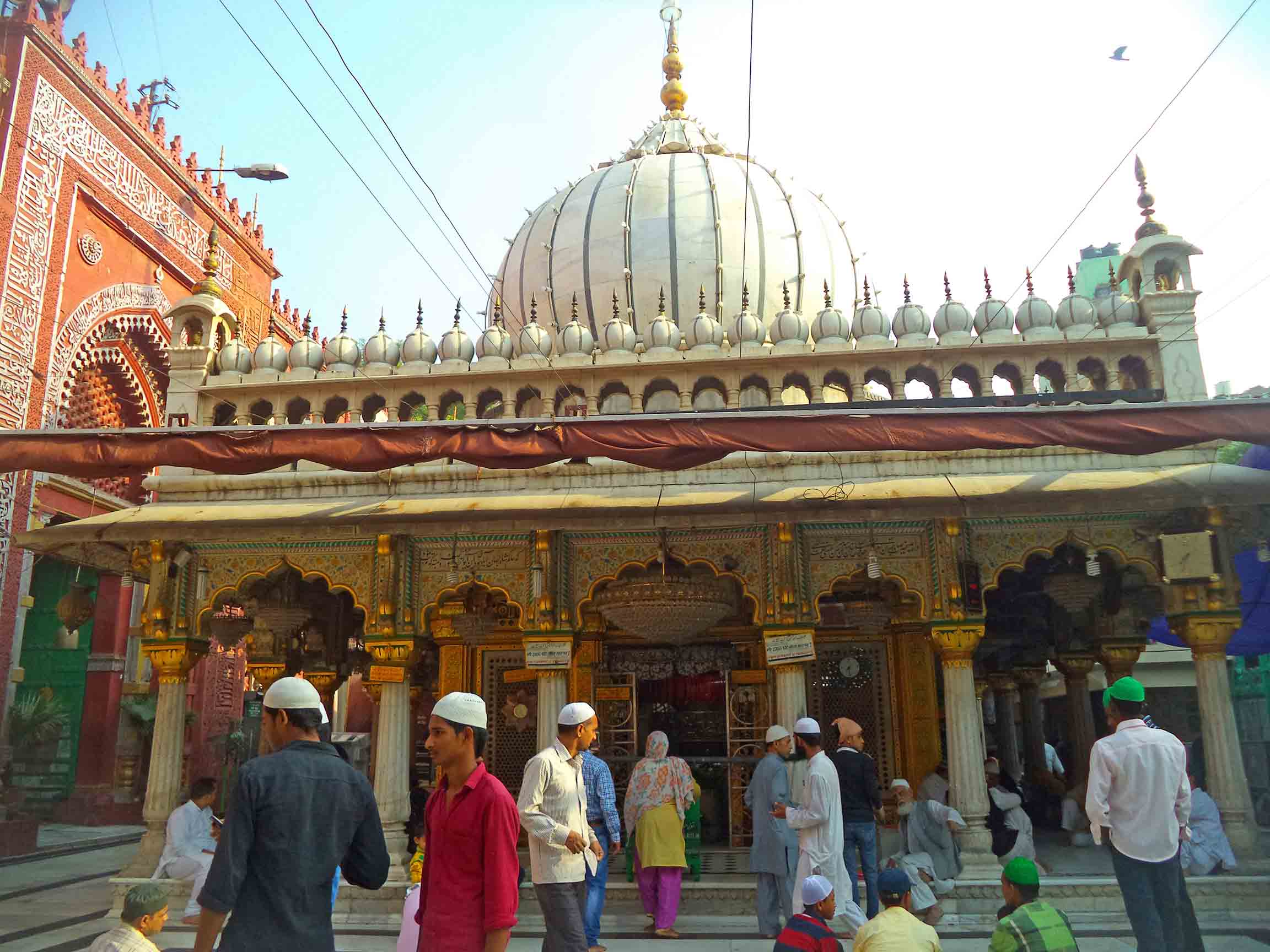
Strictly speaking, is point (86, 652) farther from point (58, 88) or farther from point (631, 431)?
point (631, 431)

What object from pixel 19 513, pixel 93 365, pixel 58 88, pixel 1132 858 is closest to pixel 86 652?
pixel 19 513

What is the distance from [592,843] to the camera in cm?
513

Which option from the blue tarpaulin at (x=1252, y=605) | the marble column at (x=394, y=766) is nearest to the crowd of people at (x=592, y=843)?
the marble column at (x=394, y=766)

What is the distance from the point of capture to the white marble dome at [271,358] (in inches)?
402

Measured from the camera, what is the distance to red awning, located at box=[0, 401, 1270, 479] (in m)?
7.18

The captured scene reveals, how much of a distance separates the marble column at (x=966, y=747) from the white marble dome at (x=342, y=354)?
6234 millimetres

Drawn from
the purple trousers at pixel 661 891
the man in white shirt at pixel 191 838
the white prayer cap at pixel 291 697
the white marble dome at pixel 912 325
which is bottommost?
the purple trousers at pixel 661 891

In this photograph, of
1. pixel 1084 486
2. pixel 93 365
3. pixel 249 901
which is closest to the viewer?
pixel 249 901

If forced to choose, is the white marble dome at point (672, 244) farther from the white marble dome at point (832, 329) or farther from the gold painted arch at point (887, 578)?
the gold painted arch at point (887, 578)

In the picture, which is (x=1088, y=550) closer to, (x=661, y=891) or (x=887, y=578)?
(x=887, y=578)

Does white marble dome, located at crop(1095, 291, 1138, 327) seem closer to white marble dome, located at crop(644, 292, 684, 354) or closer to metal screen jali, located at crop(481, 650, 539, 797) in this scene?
white marble dome, located at crop(644, 292, 684, 354)

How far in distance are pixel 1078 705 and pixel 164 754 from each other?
33.3 ft

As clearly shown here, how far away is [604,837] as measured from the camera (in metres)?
6.32

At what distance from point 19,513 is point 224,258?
8797 millimetres
